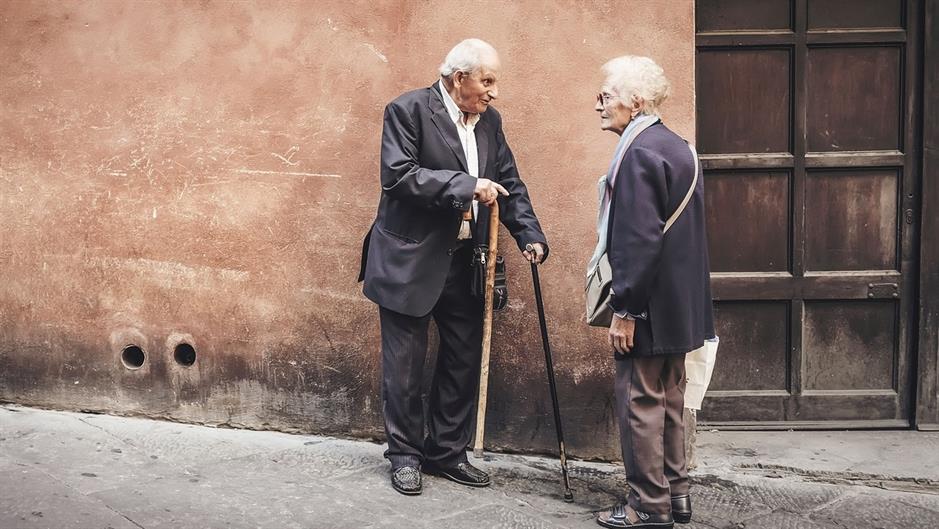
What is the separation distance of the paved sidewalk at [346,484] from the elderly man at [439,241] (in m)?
0.24

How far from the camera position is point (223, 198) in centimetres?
492

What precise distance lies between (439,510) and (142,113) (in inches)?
91.6

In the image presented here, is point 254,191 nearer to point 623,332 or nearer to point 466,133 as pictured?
point 466,133

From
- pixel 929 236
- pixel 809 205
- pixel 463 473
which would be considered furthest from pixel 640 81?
pixel 929 236

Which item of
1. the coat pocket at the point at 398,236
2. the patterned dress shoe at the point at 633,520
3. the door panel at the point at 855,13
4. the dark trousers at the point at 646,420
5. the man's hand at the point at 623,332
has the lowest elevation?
the patterned dress shoe at the point at 633,520

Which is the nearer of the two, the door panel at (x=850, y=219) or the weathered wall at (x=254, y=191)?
the weathered wall at (x=254, y=191)

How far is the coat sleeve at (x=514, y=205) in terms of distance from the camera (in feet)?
14.4

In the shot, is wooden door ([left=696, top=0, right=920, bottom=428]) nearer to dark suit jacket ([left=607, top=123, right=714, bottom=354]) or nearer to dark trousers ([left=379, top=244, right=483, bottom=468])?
dark suit jacket ([left=607, top=123, right=714, bottom=354])

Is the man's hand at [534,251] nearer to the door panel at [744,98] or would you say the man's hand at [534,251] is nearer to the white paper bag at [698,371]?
the white paper bag at [698,371]

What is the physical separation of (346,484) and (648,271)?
155 cm

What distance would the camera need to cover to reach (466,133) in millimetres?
4363

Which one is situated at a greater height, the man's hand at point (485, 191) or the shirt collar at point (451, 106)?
the shirt collar at point (451, 106)

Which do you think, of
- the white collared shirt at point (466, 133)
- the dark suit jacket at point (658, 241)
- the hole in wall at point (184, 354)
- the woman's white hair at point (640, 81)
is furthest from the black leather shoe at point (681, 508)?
the hole in wall at point (184, 354)

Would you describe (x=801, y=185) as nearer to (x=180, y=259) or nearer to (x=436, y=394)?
(x=436, y=394)
